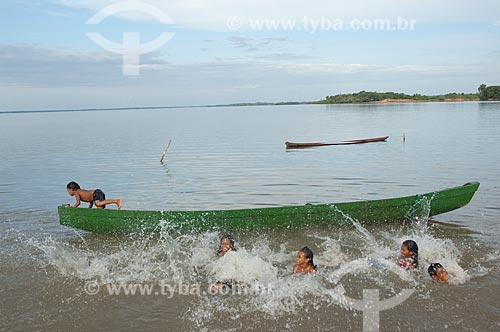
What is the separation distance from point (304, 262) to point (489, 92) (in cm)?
12746

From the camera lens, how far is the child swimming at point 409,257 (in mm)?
8078

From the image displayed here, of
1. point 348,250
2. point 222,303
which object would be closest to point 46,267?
point 222,303

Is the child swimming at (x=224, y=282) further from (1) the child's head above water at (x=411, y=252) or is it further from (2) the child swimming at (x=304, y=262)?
(1) the child's head above water at (x=411, y=252)

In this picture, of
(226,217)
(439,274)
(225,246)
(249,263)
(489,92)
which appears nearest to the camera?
(439,274)

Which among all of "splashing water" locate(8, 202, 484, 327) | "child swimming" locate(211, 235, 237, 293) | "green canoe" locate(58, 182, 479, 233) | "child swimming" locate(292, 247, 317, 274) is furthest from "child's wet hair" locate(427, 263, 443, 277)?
"child swimming" locate(211, 235, 237, 293)

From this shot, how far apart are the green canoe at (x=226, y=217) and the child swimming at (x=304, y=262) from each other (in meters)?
2.55

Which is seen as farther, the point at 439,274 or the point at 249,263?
the point at 249,263

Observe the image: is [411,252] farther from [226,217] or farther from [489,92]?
[489,92]

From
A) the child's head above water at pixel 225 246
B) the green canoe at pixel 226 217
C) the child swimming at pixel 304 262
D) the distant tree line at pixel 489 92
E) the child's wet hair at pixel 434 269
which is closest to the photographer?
the child's wet hair at pixel 434 269

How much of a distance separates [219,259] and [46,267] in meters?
3.40

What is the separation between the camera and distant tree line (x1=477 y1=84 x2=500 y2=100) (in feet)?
375

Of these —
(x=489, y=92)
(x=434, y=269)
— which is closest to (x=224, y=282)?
(x=434, y=269)

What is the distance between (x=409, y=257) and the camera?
812 centimetres

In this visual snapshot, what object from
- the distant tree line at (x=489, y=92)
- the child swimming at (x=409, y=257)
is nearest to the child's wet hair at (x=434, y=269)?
the child swimming at (x=409, y=257)
